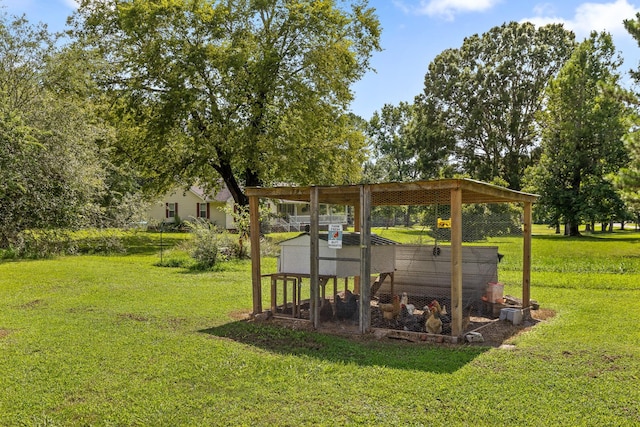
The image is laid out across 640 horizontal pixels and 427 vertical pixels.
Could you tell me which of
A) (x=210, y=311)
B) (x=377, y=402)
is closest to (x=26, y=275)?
(x=210, y=311)

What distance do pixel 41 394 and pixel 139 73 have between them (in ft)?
67.2

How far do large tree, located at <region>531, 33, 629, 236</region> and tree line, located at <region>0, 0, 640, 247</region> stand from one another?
11 cm

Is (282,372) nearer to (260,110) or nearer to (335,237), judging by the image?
(335,237)

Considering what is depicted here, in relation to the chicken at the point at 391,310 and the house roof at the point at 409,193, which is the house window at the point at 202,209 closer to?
the house roof at the point at 409,193

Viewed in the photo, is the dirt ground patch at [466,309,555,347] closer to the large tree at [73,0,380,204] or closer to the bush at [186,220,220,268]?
the bush at [186,220,220,268]

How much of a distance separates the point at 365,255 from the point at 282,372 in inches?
91.7

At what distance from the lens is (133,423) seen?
425cm

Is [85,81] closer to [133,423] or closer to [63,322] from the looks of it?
[63,322]

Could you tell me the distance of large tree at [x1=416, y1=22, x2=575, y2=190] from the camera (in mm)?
38250

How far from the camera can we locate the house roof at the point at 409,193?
267 inches

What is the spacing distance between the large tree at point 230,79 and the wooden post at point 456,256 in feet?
52.4

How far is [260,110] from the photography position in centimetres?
2241

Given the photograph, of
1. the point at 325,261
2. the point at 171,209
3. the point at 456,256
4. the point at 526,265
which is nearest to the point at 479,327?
the point at 456,256

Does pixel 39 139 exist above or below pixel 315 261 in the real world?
above
